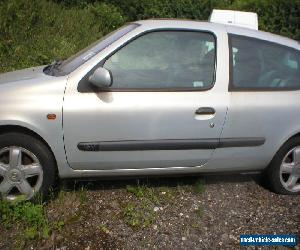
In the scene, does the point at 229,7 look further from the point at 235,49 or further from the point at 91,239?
the point at 91,239

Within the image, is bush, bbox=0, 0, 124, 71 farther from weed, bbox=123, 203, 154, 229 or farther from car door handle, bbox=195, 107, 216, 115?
car door handle, bbox=195, 107, 216, 115

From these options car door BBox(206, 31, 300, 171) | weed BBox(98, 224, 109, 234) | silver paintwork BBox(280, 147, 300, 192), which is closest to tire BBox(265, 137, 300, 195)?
silver paintwork BBox(280, 147, 300, 192)

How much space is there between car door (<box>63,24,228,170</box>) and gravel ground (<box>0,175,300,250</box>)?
15.8 inches

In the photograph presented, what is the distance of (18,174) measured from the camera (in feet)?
12.6

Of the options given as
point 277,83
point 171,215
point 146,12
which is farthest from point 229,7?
point 171,215

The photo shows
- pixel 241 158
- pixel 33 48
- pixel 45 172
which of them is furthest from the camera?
pixel 33 48

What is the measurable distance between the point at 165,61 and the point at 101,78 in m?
0.65

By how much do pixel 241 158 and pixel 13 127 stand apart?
6.88ft

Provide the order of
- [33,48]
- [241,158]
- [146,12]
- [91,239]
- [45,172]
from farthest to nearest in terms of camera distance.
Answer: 1. [146,12]
2. [33,48]
3. [241,158]
4. [45,172]
5. [91,239]

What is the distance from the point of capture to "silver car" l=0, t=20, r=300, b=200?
3.71 meters

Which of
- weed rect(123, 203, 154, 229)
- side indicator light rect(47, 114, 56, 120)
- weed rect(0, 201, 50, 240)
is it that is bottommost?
weed rect(123, 203, 154, 229)

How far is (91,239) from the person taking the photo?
11.9 ft

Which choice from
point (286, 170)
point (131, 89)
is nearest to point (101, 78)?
point (131, 89)

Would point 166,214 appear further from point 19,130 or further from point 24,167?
point 19,130
